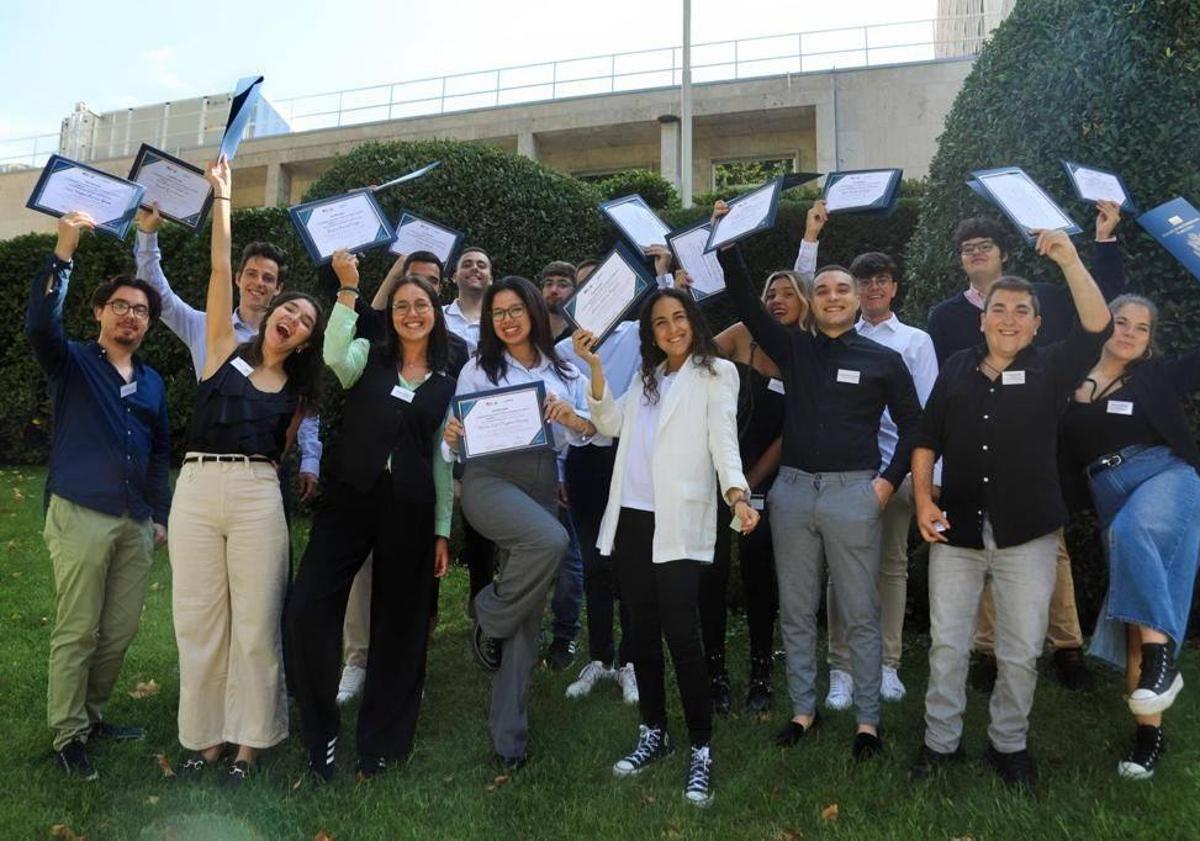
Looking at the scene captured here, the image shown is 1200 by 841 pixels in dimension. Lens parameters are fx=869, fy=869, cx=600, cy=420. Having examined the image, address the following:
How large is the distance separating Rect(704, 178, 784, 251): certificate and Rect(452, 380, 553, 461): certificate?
4.01 ft

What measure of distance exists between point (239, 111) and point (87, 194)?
833 mm

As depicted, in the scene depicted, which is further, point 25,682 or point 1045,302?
point 25,682

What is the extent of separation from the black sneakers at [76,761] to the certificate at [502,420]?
2.25 m

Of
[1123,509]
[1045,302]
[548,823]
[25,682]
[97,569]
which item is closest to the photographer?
[548,823]

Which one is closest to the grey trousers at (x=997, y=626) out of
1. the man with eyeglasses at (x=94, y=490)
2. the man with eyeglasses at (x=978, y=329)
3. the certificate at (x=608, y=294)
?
the man with eyeglasses at (x=978, y=329)

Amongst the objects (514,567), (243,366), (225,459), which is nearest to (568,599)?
(514,567)

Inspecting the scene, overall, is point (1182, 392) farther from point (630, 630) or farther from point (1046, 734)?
point (630, 630)

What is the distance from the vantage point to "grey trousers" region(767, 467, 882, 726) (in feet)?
12.9

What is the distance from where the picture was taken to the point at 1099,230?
4.03m

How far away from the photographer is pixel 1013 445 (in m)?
3.65

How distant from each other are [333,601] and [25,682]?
2.46m

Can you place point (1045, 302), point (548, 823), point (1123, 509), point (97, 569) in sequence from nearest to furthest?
point (548, 823) < point (1123, 509) < point (97, 569) < point (1045, 302)

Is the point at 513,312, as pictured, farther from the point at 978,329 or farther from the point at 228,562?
the point at 978,329

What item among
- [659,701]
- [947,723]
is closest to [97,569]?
[659,701]
